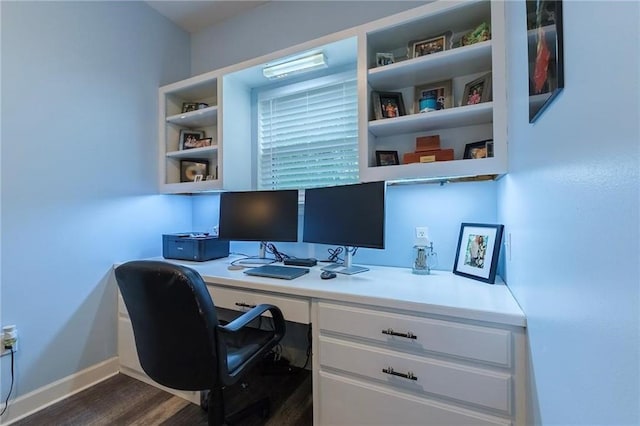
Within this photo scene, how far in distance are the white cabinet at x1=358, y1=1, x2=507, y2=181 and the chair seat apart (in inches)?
40.5

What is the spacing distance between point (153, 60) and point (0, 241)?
5.46ft

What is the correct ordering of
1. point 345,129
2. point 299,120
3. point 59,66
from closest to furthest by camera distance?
point 59,66 → point 345,129 → point 299,120

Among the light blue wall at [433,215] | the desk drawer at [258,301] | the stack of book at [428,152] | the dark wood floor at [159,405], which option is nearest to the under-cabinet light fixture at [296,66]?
the stack of book at [428,152]

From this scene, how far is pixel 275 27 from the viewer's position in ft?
7.47

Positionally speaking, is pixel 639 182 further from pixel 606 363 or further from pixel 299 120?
pixel 299 120

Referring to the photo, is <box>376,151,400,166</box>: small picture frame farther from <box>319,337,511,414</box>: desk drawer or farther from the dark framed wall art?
<box>319,337,511,414</box>: desk drawer

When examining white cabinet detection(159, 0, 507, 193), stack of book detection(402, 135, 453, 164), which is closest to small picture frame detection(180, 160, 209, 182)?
white cabinet detection(159, 0, 507, 193)

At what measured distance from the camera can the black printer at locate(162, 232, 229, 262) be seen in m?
2.08

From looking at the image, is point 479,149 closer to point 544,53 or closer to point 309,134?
point 544,53

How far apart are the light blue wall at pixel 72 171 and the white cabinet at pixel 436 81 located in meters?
Result: 1.78

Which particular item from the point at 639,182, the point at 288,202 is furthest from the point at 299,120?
the point at 639,182

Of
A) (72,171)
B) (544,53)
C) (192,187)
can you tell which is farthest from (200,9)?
(544,53)

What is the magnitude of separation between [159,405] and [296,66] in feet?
7.57

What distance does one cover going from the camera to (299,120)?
2.26 meters
